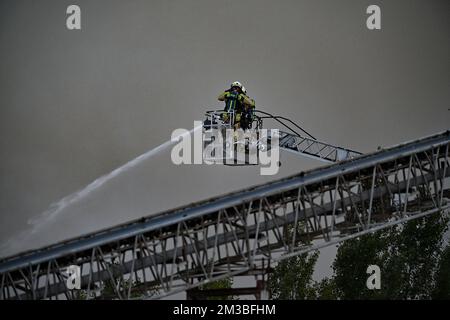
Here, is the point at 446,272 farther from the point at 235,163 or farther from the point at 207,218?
the point at 207,218

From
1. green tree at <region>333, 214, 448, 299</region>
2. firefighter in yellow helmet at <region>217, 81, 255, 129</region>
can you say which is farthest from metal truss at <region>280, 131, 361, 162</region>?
green tree at <region>333, 214, 448, 299</region>

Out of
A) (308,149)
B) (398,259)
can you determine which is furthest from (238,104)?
(398,259)

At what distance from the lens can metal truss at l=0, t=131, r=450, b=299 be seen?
29047 mm

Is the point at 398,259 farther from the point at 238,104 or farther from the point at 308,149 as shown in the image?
the point at 238,104

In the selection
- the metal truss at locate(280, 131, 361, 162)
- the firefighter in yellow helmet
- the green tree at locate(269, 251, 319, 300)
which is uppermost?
the firefighter in yellow helmet

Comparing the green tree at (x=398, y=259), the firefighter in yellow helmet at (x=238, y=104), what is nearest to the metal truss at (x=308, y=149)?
the firefighter in yellow helmet at (x=238, y=104)

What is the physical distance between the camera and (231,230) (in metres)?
30.5

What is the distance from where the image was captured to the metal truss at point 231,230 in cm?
2905

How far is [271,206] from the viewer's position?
30.9m

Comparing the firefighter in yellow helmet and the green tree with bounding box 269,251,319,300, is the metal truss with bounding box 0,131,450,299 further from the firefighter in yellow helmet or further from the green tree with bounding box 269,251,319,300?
the green tree with bounding box 269,251,319,300

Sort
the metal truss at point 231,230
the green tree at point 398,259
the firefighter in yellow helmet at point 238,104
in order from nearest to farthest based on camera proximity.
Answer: the metal truss at point 231,230 < the firefighter in yellow helmet at point 238,104 < the green tree at point 398,259

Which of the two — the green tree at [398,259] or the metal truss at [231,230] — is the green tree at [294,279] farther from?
the metal truss at [231,230]
